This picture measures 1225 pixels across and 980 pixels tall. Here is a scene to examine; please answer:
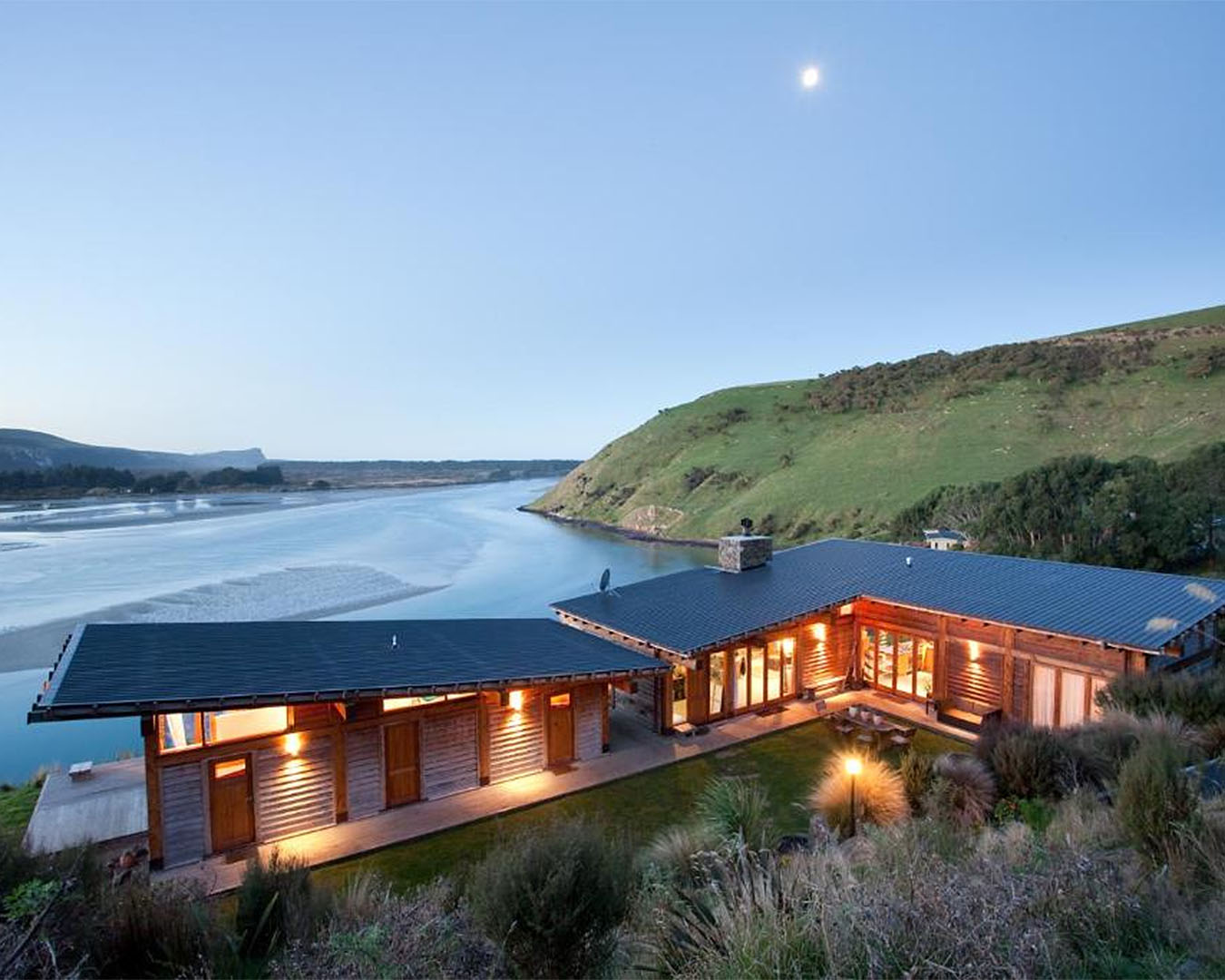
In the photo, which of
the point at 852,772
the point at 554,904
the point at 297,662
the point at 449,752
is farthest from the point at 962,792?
the point at 297,662

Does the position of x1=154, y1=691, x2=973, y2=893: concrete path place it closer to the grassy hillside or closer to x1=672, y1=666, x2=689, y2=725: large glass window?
x1=672, y1=666, x2=689, y2=725: large glass window

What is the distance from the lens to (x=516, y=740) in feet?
41.4

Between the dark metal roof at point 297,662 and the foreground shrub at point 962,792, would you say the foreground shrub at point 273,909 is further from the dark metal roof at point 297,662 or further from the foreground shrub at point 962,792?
the foreground shrub at point 962,792

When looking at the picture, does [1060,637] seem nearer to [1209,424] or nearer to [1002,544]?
[1002,544]

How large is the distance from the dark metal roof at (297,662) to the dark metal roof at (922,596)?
A: 2.00m

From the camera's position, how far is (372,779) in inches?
441

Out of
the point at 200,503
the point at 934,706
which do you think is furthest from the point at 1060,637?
the point at 200,503

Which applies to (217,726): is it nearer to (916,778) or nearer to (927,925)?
(927,925)

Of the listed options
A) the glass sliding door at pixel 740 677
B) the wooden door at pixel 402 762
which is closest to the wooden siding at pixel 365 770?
the wooden door at pixel 402 762

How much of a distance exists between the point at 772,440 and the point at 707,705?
6099cm

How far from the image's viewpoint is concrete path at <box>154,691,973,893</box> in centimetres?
983

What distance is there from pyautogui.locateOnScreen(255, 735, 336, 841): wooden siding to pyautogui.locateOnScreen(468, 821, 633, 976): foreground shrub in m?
6.20

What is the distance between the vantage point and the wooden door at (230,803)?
9.84m

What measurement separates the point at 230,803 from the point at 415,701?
286cm
